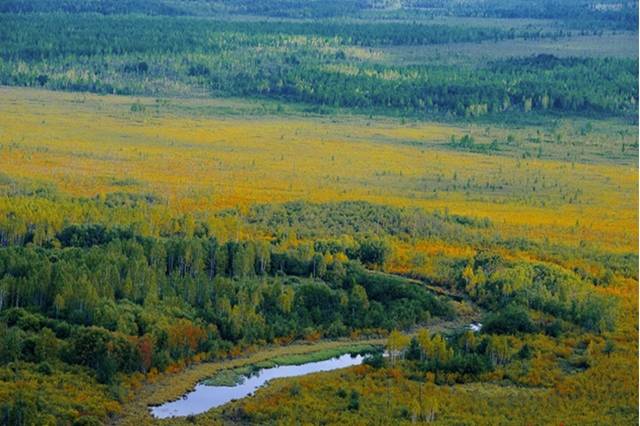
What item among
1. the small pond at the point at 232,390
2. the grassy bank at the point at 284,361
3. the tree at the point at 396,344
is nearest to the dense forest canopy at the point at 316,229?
the tree at the point at 396,344

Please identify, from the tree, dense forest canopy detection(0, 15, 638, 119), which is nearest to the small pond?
the tree

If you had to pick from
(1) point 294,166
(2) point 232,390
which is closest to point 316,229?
(1) point 294,166

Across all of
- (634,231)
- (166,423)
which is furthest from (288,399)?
(634,231)

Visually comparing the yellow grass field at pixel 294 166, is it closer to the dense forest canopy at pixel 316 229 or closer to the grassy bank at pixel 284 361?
the dense forest canopy at pixel 316 229

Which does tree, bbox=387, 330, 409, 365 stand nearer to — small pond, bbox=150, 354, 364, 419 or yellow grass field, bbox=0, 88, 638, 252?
small pond, bbox=150, 354, 364, 419

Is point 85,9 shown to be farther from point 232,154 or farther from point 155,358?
point 155,358

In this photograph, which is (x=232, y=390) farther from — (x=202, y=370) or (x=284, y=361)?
(x=284, y=361)
